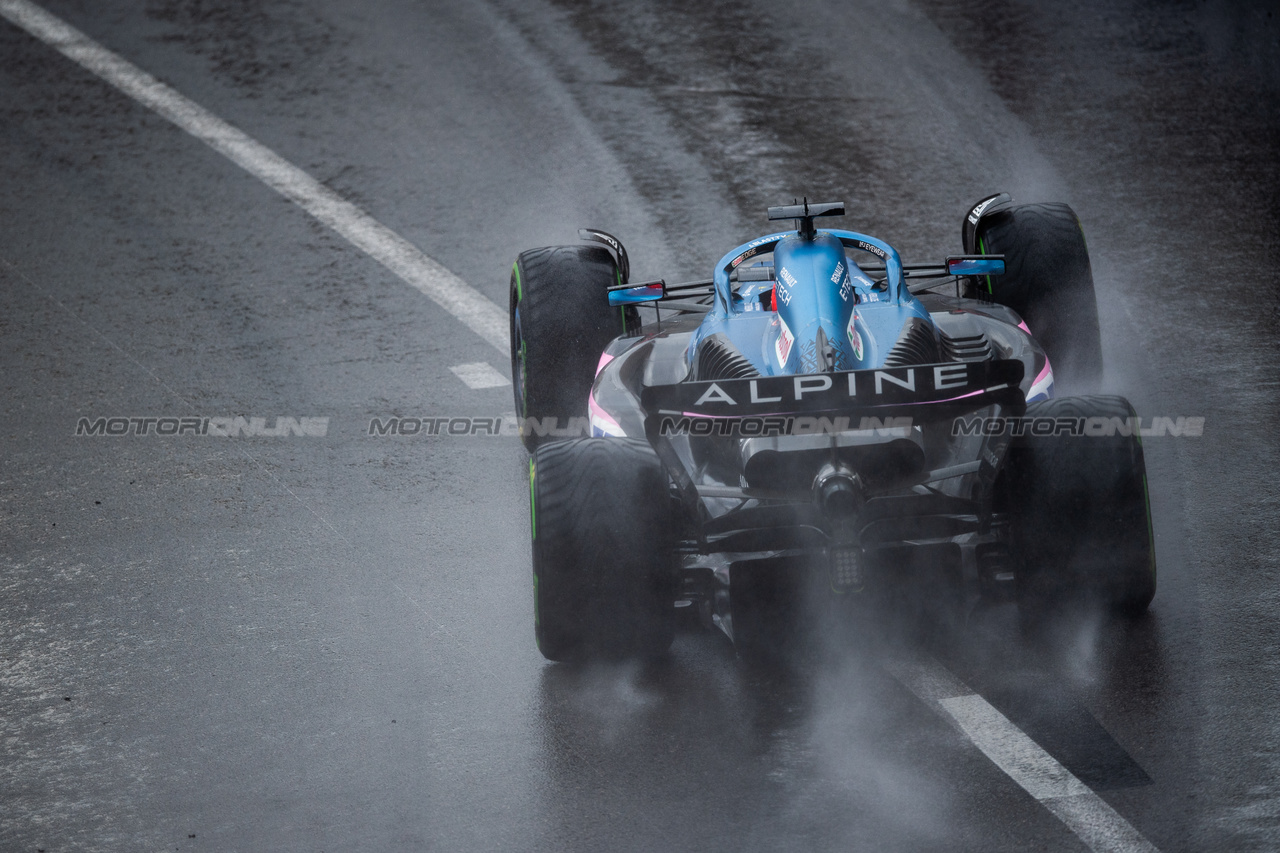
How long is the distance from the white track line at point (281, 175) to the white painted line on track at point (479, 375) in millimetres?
232

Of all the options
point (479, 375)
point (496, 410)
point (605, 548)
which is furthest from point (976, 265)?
point (479, 375)

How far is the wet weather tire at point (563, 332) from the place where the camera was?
7.12 metres

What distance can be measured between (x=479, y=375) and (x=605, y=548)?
345cm

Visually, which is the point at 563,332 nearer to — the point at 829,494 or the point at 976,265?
the point at 976,265

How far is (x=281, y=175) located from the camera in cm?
1145

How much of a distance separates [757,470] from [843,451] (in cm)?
32

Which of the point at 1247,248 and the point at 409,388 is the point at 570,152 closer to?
the point at 409,388

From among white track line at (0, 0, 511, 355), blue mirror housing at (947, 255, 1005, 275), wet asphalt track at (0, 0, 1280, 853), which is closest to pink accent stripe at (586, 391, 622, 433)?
wet asphalt track at (0, 0, 1280, 853)

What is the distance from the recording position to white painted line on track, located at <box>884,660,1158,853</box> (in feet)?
14.9

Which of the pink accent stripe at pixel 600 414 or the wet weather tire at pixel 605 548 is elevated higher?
the pink accent stripe at pixel 600 414

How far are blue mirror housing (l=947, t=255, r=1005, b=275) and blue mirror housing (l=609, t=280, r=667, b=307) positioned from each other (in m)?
1.29

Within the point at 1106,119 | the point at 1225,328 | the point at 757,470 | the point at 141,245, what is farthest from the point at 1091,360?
the point at 141,245

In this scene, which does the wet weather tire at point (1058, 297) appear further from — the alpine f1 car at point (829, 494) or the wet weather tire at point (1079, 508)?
the wet weather tire at point (1079, 508)

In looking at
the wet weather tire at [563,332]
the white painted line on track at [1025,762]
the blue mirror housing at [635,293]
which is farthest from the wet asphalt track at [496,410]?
the blue mirror housing at [635,293]
